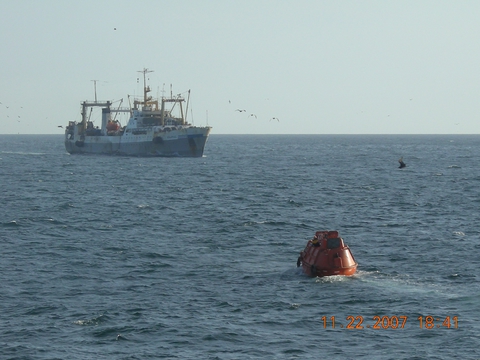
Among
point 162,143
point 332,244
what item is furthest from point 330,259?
point 162,143

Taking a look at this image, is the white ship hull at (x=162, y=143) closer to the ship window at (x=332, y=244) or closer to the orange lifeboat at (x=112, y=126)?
the orange lifeboat at (x=112, y=126)

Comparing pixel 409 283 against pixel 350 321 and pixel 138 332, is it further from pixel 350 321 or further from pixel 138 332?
pixel 138 332

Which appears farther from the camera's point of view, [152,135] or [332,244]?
[152,135]

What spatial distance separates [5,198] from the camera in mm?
83812

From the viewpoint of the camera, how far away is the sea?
30.2 metres

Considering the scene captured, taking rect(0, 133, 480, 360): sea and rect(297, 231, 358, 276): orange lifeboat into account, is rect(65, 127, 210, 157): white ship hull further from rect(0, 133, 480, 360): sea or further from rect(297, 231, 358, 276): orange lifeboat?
rect(297, 231, 358, 276): orange lifeboat

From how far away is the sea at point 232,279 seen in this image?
3019 centimetres

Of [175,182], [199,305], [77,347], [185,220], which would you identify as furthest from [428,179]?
[77,347]

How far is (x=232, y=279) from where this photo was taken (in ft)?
134
